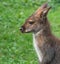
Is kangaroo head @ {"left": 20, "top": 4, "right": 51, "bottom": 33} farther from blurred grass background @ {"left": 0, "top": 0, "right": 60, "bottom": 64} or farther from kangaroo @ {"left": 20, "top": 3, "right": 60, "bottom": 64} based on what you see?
blurred grass background @ {"left": 0, "top": 0, "right": 60, "bottom": 64}

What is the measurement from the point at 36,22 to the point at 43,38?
1.09 feet

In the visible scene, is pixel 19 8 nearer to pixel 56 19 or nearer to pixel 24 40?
pixel 56 19

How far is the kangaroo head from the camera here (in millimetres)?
8648

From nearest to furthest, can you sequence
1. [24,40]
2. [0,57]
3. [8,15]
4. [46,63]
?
[46,63]
[0,57]
[24,40]
[8,15]

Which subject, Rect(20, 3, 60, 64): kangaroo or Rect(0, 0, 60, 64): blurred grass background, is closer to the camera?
Rect(20, 3, 60, 64): kangaroo

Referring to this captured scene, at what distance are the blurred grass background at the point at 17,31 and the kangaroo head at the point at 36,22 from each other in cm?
110

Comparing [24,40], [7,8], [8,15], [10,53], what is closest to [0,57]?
[10,53]

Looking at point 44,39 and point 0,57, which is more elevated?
point 44,39

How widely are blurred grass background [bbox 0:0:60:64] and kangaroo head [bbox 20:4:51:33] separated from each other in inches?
43.2

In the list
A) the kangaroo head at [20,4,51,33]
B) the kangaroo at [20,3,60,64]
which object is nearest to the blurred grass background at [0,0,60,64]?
the kangaroo at [20,3,60,64]

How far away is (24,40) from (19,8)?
3.16 meters

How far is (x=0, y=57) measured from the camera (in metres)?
9.86

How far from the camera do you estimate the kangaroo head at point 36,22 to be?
8648 mm

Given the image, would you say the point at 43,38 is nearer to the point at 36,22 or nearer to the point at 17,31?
the point at 36,22
